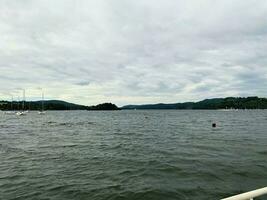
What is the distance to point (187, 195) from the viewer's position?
11.8 m

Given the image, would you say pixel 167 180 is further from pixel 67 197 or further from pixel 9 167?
pixel 9 167

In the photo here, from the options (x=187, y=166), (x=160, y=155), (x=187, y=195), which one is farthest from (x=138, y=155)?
(x=187, y=195)

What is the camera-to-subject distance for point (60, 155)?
21.8 metres

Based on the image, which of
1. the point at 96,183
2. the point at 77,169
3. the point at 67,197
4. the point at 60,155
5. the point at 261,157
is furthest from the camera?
the point at 60,155

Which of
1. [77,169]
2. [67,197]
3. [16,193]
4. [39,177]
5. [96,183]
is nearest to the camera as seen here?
[67,197]

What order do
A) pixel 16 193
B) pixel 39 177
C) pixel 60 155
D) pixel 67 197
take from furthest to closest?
pixel 60 155 < pixel 39 177 < pixel 16 193 < pixel 67 197

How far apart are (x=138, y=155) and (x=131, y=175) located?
21.1ft

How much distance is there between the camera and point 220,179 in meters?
14.4

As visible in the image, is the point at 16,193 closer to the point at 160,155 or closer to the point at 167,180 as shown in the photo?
the point at 167,180

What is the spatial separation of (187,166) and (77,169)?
6.29 metres

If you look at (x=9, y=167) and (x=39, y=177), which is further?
(x=9, y=167)

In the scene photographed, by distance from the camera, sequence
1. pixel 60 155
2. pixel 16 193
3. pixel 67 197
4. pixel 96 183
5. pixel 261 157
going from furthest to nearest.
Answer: pixel 60 155 < pixel 261 157 < pixel 96 183 < pixel 16 193 < pixel 67 197

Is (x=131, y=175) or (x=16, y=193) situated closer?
(x=16, y=193)

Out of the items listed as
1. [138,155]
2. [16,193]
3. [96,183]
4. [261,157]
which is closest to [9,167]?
[16,193]
